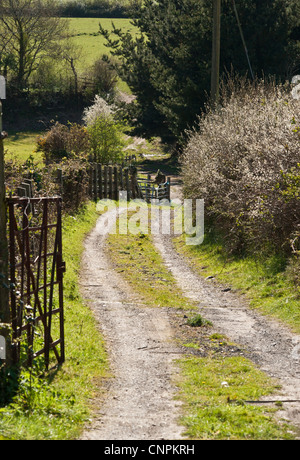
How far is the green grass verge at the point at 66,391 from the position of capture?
6.01m

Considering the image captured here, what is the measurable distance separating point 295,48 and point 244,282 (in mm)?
24538

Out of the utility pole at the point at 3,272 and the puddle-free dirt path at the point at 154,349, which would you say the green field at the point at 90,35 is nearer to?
the puddle-free dirt path at the point at 154,349

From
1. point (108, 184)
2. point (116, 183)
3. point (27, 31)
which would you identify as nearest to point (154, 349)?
point (108, 184)

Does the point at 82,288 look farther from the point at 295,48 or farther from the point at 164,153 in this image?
the point at 164,153

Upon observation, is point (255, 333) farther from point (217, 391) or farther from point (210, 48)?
point (210, 48)

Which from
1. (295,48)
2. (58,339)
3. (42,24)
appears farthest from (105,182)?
(42,24)

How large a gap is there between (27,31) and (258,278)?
161 feet

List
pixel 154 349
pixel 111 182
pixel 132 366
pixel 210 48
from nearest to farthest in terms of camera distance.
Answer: pixel 132 366
pixel 154 349
pixel 111 182
pixel 210 48

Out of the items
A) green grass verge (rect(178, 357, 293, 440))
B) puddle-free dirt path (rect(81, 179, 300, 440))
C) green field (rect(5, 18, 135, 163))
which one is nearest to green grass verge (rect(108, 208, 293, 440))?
green grass verge (rect(178, 357, 293, 440))

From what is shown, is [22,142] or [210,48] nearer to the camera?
[210,48]

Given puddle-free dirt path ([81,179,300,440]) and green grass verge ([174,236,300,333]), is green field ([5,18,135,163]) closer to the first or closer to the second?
green grass verge ([174,236,300,333])

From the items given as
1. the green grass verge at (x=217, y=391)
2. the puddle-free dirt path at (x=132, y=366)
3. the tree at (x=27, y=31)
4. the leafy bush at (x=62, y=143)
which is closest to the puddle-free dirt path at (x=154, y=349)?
the puddle-free dirt path at (x=132, y=366)

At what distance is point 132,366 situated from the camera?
8695 millimetres
